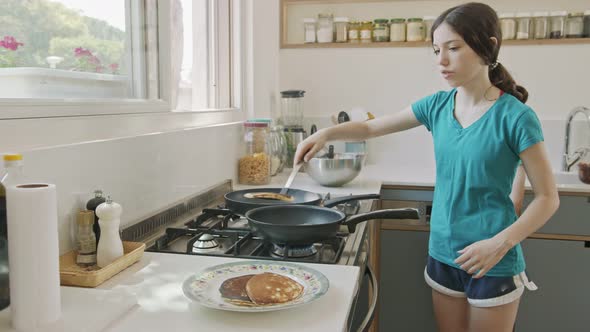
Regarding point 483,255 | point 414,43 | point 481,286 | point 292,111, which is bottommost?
point 481,286

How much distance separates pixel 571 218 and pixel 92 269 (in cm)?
185

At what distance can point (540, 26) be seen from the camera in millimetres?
2650

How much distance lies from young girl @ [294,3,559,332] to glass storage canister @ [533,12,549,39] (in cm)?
139

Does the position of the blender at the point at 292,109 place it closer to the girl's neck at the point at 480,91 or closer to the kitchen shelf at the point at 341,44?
the kitchen shelf at the point at 341,44

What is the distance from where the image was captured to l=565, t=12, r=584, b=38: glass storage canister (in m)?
2.60

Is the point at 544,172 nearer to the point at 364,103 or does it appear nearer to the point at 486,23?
the point at 486,23

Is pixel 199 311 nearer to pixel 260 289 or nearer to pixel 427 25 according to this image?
pixel 260 289

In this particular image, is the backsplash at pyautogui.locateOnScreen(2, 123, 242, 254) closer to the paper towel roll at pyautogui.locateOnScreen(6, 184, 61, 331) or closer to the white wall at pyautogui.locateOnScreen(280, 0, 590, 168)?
the paper towel roll at pyautogui.locateOnScreen(6, 184, 61, 331)

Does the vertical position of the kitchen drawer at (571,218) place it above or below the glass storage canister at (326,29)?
below

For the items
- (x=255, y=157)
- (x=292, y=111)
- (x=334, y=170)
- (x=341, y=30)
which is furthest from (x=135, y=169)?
(x=341, y=30)

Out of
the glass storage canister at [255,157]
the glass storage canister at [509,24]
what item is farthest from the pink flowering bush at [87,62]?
the glass storage canister at [509,24]

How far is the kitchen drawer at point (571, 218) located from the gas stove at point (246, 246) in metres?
1.08

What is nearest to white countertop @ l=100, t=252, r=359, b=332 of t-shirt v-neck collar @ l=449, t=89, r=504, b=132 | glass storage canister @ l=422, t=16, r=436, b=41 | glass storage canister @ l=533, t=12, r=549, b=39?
t-shirt v-neck collar @ l=449, t=89, r=504, b=132

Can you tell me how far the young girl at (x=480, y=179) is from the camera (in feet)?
4.24
